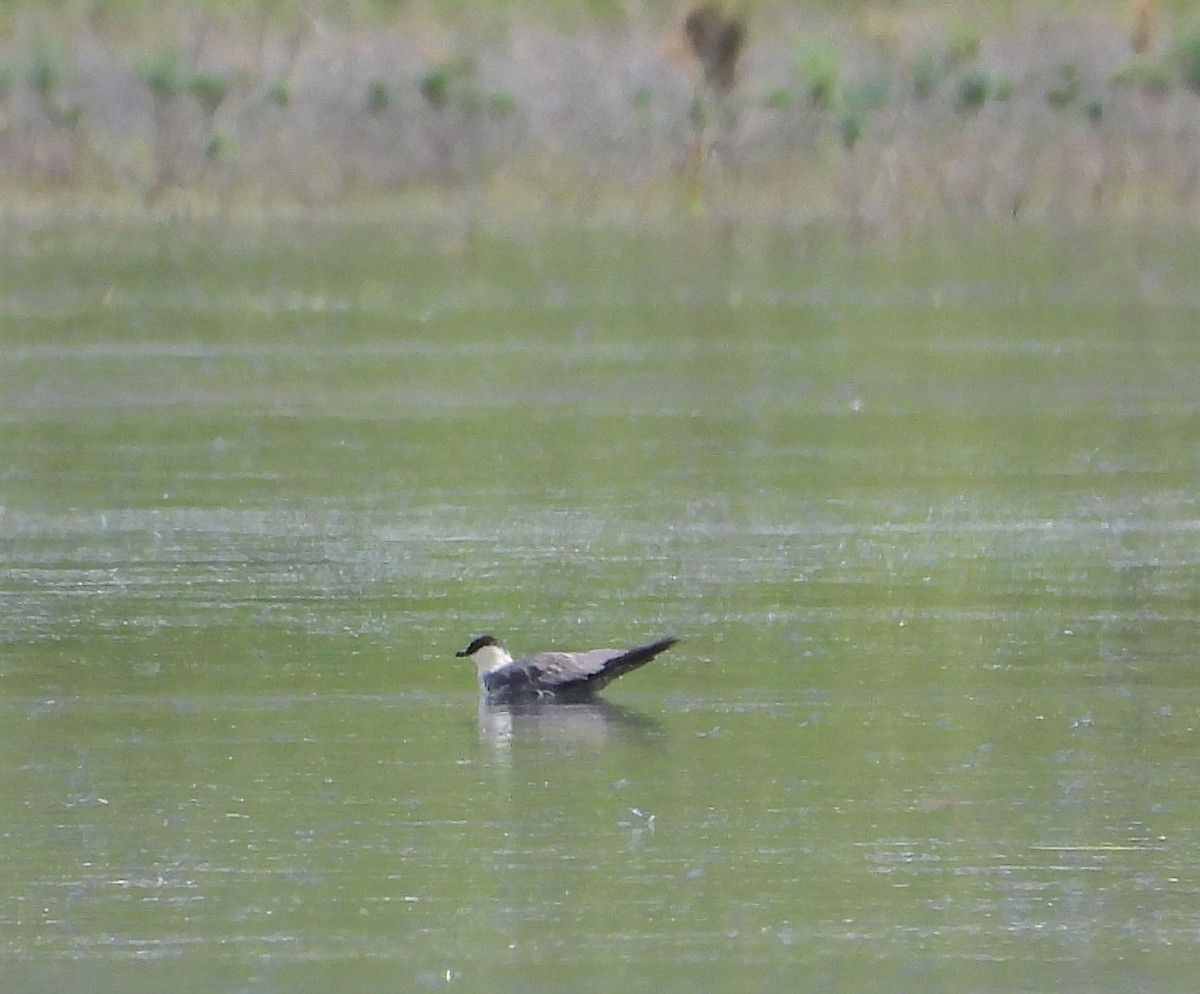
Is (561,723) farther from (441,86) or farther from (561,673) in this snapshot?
(441,86)

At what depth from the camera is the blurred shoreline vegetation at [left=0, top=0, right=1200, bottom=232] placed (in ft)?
104

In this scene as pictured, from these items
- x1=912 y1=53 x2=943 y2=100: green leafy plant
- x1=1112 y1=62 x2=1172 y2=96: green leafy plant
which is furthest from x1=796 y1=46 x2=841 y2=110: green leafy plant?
x1=1112 y1=62 x2=1172 y2=96: green leafy plant

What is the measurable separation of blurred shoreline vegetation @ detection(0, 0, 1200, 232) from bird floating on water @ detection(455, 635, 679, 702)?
19989mm

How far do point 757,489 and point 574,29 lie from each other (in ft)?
105

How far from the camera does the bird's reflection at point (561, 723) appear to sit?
8.40 metres

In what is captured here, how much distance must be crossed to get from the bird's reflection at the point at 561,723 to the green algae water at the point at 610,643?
0.02 m

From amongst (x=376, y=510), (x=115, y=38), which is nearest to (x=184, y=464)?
(x=376, y=510)

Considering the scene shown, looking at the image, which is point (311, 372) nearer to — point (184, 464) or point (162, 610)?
point (184, 464)

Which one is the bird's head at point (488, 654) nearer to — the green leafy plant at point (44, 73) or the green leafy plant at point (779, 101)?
the green leafy plant at point (779, 101)

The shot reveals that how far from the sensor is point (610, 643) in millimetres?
9609

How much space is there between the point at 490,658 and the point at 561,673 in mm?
234

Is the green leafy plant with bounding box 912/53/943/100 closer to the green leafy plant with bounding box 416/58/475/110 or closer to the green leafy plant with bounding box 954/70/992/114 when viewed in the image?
the green leafy plant with bounding box 954/70/992/114

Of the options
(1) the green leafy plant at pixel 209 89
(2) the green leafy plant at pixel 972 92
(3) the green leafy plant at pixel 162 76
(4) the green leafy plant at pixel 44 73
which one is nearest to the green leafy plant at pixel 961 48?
(2) the green leafy plant at pixel 972 92

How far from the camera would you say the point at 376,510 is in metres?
12.6
